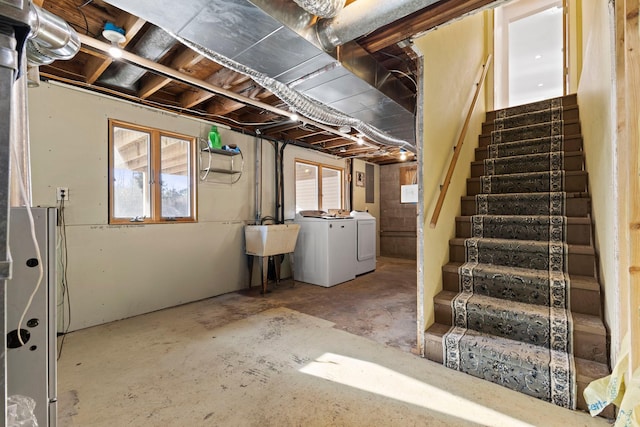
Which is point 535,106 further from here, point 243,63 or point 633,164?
point 243,63

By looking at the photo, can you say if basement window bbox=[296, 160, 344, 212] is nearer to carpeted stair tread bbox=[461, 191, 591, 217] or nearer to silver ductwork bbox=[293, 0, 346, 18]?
carpeted stair tread bbox=[461, 191, 591, 217]

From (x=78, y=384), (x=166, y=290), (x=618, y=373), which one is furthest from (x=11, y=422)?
(x=166, y=290)

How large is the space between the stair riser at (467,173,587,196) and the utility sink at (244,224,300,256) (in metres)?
2.40

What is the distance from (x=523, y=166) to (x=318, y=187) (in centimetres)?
332

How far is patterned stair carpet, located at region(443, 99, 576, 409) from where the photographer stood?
174 centimetres

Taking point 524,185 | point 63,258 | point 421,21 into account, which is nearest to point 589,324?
point 524,185

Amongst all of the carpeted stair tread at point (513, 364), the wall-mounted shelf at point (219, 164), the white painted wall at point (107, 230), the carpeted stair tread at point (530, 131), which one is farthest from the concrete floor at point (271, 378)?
the carpeted stair tread at point (530, 131)

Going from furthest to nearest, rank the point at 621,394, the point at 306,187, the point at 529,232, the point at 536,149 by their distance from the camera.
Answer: the point at 306,187 → the point at 536,149 → the point at 529,232 → the point at 621,394

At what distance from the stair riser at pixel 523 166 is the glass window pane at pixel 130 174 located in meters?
3.82

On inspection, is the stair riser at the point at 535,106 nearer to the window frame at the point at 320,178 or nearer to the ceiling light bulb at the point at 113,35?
the window frame at the point at 320,178

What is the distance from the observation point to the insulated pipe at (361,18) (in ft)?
4.70

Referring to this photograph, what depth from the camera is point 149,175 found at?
3.24 meters

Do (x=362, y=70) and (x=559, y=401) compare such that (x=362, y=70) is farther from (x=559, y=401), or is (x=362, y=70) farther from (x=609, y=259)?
(x=559, y=401)

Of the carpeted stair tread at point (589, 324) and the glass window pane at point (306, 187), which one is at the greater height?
the glass window pane at point (306, 187)
